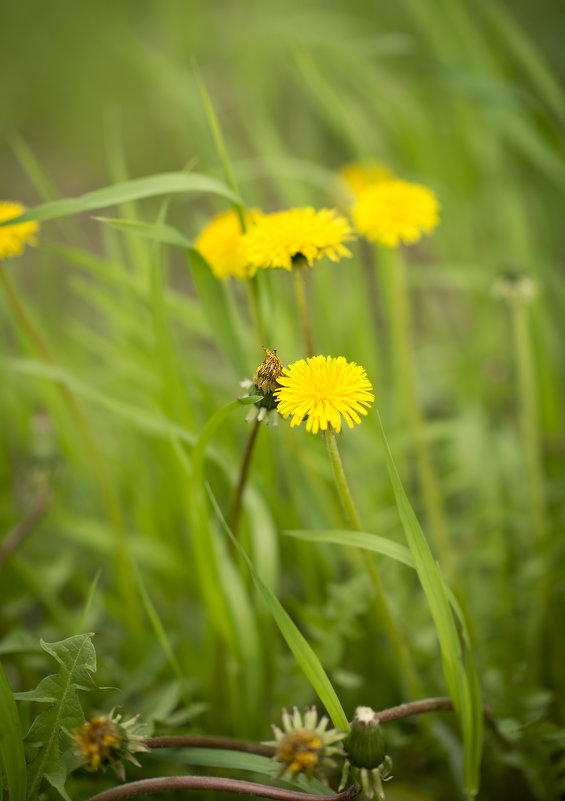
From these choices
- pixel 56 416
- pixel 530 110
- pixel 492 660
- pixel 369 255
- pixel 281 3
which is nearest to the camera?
pixel 492 660

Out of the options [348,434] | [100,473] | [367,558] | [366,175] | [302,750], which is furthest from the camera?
[366,175]

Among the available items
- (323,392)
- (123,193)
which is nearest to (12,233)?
(123,193)

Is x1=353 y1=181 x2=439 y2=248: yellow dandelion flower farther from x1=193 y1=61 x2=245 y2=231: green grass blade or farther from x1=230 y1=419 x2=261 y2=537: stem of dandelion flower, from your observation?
x1=230 y1=419 x2=261 y2=537: stem of dandelion flower

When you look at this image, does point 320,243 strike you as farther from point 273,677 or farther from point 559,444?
point 559,444

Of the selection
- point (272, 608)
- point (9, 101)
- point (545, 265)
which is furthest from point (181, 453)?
point (9, 101)

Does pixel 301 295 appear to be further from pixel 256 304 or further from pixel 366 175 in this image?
pixel 366 175

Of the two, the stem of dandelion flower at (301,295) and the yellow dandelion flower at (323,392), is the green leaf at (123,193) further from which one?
the yellow dandelion flower at (323,392)
